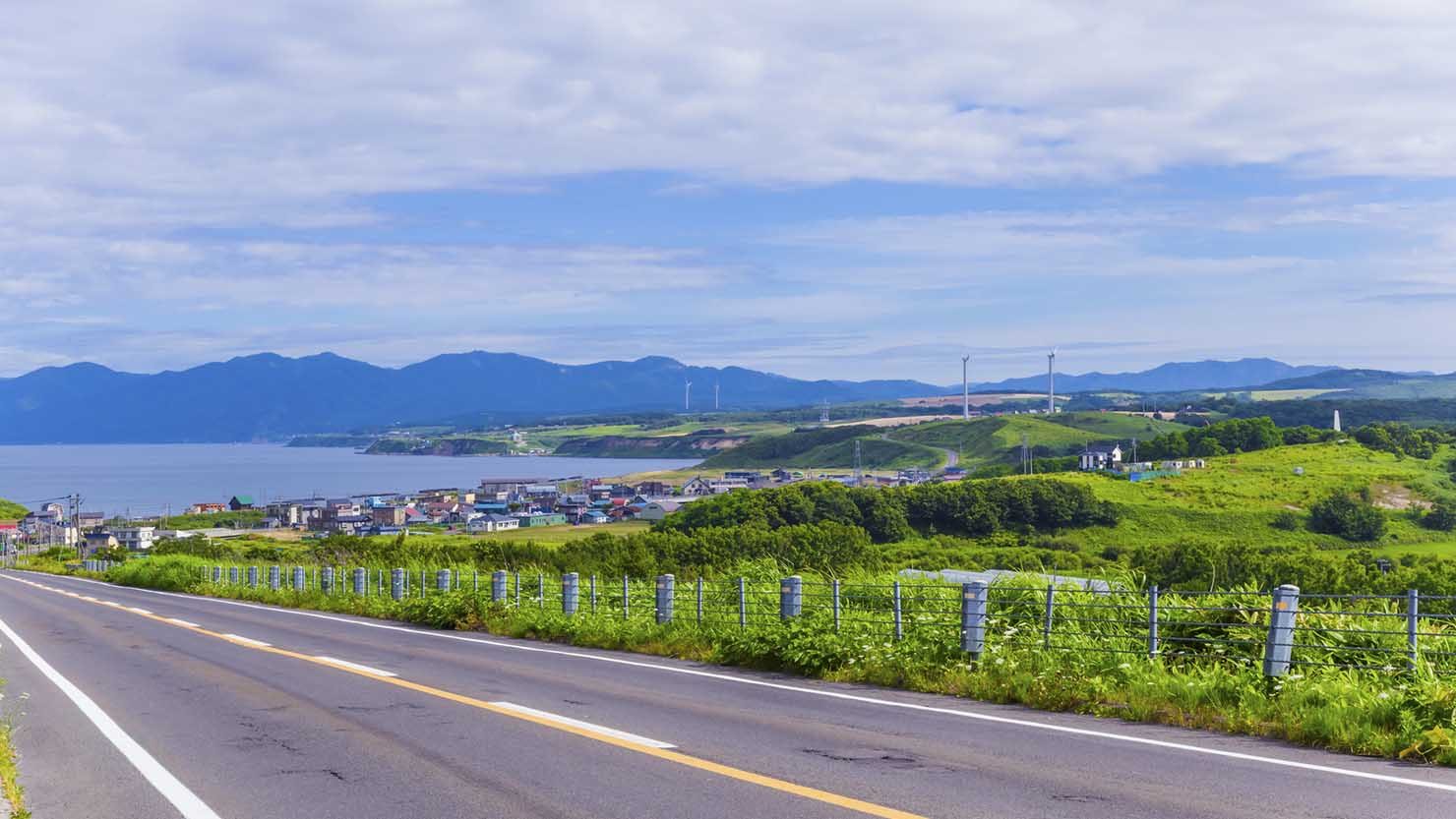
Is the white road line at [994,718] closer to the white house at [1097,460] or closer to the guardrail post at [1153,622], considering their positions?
the guardrail post at [1153,622]

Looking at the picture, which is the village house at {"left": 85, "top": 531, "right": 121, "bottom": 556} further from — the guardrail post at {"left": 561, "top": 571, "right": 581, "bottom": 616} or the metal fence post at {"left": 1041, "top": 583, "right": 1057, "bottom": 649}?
the metal fence post at {"left": 1041, "top": 583, "right": 1057, "bottom": 649}

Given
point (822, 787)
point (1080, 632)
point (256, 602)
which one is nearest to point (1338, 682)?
point (1080, 632)

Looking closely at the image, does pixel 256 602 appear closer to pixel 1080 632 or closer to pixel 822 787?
pixel 1080 632

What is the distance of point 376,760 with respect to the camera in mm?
9469

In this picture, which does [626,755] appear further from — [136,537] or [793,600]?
[136,537]

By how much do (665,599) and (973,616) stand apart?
6925 millimetres

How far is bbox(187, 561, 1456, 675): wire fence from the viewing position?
36.4 feet

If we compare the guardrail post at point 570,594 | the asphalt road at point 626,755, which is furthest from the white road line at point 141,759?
the guardrail post at point 570,594

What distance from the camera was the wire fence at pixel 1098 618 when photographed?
11.1 meters

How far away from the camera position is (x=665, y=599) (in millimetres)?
19281

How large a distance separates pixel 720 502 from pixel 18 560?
70.5m

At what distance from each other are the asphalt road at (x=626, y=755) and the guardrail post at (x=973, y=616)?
105 centimetres

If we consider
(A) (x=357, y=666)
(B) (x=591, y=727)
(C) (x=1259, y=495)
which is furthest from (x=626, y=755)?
(C) (x=1259, y=495)

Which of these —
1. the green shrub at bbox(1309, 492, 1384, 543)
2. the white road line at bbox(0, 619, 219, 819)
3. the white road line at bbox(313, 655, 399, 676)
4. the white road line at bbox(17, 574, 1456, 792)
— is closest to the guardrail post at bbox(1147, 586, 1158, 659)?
the white road line at bbox(17, 574, 1456, 792)
